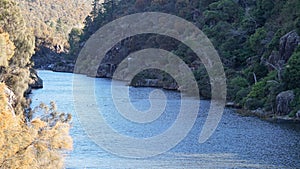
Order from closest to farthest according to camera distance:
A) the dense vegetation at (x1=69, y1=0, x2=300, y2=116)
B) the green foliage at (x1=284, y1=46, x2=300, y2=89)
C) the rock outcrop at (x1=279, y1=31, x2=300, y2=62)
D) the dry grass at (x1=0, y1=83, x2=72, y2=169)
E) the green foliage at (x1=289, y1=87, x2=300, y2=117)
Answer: the dry grass at (x1=0, y1=83, x2=72, y2=169) < the green foliage at (x1=289, y1=87, x2=300, y2=117) < the green foliage at (x1=284, y1=46, x2=300, y2=89) < the dense vegetation at (x1=69, y1=0, x2=300, y2=116) < the rock outcrop at (x1=279, y1=31, x2=300, y2=62)

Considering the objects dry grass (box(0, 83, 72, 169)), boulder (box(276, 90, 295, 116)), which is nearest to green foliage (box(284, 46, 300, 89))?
boulder (box(276, 90, 295, 116))

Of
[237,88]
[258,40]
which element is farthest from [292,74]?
[258,40]

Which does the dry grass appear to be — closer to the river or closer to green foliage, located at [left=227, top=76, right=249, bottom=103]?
the river

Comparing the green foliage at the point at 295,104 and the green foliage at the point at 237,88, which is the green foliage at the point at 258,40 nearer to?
the green foliage at the point at 237,88

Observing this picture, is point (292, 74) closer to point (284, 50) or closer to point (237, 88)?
point (284, 50)

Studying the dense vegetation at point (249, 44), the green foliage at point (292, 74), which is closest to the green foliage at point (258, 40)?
the dense vegetation at point (249, 44)

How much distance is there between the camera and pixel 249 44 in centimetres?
9206

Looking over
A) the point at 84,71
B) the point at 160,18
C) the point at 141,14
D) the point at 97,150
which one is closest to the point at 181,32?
the point at 160,18

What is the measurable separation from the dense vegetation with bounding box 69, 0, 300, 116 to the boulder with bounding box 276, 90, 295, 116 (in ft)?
2.35

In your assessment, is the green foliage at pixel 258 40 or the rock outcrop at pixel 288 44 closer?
the rock outcrop at pixel 288 44

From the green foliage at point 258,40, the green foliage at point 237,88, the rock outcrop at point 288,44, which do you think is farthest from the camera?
the green foliage at point 258,40

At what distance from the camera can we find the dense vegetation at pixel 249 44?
68.6 meters

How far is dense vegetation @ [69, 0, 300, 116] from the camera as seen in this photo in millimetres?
68625

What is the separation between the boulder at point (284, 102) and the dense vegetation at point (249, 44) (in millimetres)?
716
